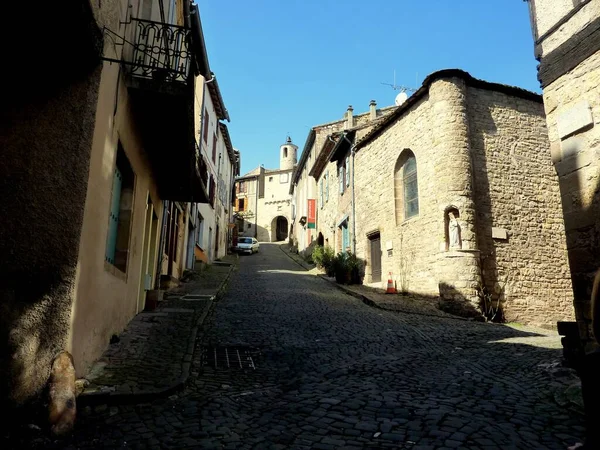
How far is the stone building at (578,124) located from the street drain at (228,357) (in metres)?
3.91

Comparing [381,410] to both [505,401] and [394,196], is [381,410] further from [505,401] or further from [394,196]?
[394,196]

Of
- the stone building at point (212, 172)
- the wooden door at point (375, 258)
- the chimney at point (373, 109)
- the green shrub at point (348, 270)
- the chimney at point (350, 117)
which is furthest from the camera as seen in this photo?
the chimney at point (350, 117)

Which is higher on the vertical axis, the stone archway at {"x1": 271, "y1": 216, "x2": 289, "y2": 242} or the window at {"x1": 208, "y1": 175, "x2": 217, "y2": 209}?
the stone archway at {"x1": 271, "y1": 216, "x2": 289, "y2": 242}

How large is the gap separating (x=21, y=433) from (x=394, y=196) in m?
12.9

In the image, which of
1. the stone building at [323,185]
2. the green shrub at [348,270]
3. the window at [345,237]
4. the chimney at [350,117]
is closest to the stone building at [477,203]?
the green shrub at [348,270]

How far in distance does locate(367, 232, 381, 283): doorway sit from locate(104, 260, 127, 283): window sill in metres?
10.9

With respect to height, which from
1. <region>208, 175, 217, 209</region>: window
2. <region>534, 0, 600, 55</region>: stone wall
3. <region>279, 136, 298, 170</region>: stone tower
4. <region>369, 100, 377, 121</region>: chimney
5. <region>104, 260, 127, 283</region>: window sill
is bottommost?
<region>104, 260, 127, 283</region>: window sill

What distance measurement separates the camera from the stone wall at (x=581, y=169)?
4.59 meters

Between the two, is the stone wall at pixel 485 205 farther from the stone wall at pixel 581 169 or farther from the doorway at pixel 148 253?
the doorway at pixel 148 253

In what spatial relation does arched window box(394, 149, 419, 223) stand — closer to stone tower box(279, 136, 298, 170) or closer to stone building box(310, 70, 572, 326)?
stone building box(310, 70, 572, 326)

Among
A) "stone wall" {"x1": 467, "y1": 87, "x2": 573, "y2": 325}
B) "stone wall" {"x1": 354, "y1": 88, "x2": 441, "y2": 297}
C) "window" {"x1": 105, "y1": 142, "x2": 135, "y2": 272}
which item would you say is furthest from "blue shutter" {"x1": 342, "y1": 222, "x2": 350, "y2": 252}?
"window" {"x1": 105, "y1": 142, "x2": 135, "y2": 272}

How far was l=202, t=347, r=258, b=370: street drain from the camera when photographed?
5.27 metres

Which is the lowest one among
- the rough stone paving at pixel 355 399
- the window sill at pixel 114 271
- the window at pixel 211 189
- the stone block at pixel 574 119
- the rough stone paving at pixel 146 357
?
the rough stone paving at pixel 355 399

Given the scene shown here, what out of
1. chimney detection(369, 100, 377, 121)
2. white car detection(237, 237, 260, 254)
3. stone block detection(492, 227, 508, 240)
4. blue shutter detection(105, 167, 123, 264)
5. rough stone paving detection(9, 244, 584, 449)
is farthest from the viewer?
white car detection(237, 237, 260, 254)
